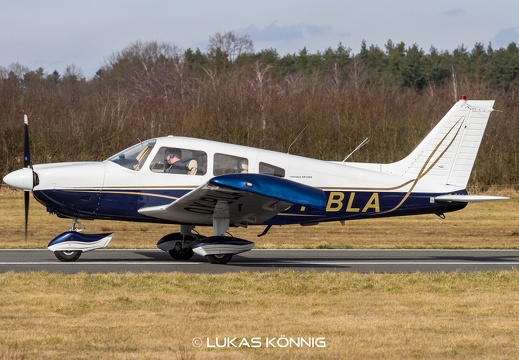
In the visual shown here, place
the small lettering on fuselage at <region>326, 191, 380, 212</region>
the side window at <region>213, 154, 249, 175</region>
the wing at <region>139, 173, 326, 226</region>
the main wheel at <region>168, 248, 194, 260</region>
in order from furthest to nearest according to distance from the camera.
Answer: the main wheel at <region>168, 248, 194, 260</region>
the small lettering on fuselage at <region>326, 191, 380, 212</region>
the side window at <region>213, 154, 249, 175</region>
the wing at <region>139, 173, 326, 226</region>

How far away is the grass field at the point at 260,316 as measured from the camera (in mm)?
8711

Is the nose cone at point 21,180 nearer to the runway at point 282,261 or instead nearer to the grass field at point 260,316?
the runway at point 282,261

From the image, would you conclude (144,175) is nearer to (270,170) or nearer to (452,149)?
(270,170)

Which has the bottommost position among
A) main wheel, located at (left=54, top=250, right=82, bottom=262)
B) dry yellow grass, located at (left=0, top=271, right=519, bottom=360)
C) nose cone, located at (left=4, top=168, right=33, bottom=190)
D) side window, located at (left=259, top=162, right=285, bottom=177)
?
main wheel, located at (left=54, top=250, right=82, bottom=262)

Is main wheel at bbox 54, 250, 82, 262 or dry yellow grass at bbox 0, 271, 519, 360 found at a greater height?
dry yellow grass at bbox 0, 271, 519, 360

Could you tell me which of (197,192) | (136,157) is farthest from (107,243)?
(197,192)

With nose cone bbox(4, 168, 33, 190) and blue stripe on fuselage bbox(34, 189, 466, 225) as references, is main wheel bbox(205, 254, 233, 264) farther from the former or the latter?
nose cone bbox(4, 168, 33, 190)

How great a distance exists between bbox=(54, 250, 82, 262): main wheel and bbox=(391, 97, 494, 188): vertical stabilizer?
19.0 feet

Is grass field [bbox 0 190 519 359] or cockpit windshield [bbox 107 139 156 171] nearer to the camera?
grass field [bbox 0 190 519 359]

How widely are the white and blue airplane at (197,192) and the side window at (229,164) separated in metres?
0.02

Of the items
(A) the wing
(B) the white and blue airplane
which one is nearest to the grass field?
(A) the wing

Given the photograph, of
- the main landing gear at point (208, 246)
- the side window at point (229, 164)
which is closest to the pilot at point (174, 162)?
the side window at point (229, 164)

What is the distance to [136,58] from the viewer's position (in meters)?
103

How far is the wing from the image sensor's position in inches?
536
